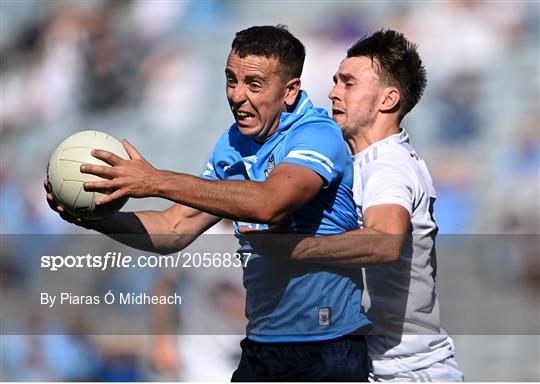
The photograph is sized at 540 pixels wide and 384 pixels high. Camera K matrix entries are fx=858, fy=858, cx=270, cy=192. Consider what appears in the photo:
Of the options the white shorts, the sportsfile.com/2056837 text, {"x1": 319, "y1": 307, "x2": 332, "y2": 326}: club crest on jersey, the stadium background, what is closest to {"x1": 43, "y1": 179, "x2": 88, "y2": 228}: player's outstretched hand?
{"x1": 319, "y1": 307, "x2": 332, "y2": 326}: club crest on jersey

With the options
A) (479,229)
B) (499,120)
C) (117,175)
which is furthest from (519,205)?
(117,175)

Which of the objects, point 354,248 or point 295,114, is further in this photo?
point 295,114

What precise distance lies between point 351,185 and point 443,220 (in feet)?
13.5

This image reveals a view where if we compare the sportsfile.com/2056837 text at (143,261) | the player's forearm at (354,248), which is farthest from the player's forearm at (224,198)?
the sportsfile.com/2056837 text at (143,261)

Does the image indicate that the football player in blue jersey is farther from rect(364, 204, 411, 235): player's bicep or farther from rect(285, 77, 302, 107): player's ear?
rect(364, 204, 411, 235): player's bicep

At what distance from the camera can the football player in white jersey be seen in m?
2.93

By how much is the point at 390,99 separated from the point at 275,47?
0.62 m

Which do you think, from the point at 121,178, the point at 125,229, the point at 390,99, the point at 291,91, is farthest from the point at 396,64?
the point at 121,178

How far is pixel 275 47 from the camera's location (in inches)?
126

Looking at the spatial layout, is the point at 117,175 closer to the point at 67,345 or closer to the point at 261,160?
the point at 261,160

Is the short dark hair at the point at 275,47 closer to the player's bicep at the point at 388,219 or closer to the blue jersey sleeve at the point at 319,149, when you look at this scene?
the blue jersey sleeve at the point at 319,149

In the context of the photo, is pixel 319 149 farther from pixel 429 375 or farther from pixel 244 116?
pixel 429 375

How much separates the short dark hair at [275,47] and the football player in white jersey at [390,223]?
389 millimetres

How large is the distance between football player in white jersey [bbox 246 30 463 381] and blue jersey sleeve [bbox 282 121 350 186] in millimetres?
188
